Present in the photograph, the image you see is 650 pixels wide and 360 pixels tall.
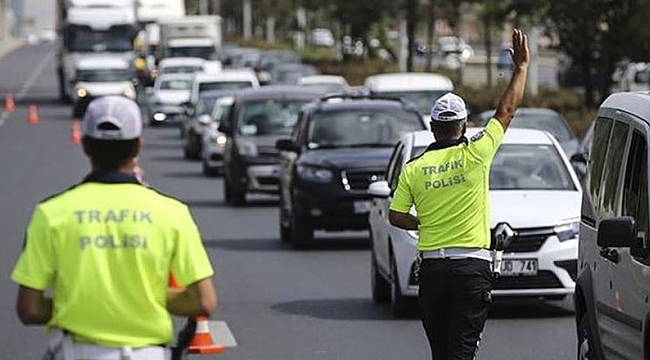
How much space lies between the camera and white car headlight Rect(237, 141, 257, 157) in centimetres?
2811

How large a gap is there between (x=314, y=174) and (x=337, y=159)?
1.04ft

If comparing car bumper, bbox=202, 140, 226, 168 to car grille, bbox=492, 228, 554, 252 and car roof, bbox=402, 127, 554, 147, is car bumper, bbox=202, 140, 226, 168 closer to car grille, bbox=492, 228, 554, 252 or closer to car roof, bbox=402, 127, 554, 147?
car roof, bbox=402, 127, 554, 147

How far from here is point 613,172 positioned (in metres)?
10.3

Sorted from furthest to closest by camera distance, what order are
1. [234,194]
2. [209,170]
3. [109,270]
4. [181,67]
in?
[181,67], [209,170], [234,194], [109,270]

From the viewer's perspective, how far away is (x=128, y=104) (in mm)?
6578

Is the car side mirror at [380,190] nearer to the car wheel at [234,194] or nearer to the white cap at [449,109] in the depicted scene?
the white cap at [449,109]

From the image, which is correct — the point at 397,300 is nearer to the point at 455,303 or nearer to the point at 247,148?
the point at 455,303

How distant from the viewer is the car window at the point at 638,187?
9.30 metres

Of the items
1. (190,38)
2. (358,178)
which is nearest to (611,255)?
(358,178)

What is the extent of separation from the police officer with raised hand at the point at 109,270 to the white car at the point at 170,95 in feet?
152

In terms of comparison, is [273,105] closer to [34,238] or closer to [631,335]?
[631,335]

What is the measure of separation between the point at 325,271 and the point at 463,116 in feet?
31.1

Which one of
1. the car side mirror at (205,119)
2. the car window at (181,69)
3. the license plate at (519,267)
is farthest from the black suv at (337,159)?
the car window at (181,69)

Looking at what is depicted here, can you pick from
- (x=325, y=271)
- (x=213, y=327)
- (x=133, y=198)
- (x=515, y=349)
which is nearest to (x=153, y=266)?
(x=133, y=198)
